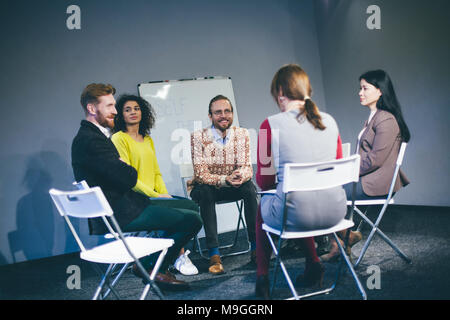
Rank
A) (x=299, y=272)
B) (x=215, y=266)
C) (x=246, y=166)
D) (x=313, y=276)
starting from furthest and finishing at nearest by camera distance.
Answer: (x=246, y=166)
(x=215, y=266)
(x=299, y=272)
(x=313, y=276)

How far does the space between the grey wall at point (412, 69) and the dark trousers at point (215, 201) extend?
7.97 feet

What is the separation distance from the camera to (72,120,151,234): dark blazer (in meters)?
2.15

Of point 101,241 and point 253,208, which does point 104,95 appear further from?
point 101,241

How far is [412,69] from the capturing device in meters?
4.35

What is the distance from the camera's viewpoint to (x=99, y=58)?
421cm

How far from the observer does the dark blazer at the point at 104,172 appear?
215 cm

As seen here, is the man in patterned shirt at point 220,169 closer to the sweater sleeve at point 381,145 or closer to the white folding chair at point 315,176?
the sweater sleeve at point 381,145

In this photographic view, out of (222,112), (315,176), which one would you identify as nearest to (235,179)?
(222,112)

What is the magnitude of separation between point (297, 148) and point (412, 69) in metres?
3.26

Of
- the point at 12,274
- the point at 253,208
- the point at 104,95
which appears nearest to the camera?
the point at 104,95

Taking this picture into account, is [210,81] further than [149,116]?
Yes

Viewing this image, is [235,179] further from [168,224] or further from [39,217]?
[39,217]

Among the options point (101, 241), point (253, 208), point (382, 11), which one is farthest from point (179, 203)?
point (382, 11)
